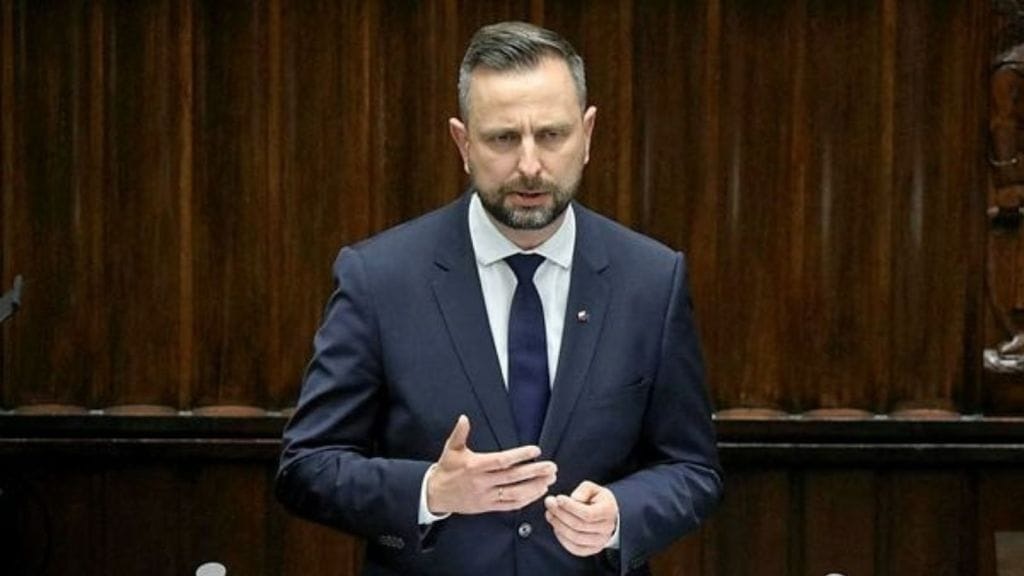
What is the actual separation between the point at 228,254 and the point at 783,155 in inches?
52.6

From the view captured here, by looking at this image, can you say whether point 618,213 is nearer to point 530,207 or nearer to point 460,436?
point 530,207

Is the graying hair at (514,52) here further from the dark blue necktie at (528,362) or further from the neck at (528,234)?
the dark blue necktie at (528,362)

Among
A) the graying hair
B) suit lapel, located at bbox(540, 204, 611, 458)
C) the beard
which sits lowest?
suit lapel, located at bbox(540, 204, 611, 458)

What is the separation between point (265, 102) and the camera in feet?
14.5

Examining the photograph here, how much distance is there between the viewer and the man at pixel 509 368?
9.21ft

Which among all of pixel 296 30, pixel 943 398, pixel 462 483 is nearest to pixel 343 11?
pixel 296 30

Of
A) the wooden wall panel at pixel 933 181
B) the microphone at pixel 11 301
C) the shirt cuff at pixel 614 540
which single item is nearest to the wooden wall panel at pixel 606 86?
the wooden wall panel at pixel 933 181

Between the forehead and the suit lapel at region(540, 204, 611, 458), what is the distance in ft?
0.78

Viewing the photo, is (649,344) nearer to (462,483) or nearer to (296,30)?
(462,483)

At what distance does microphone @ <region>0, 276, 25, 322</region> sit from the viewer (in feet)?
13.5

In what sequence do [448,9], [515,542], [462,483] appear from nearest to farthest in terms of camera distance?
[462,483] < [515,542] < [448,9]

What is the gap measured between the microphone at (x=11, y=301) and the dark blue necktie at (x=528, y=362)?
1.63 m

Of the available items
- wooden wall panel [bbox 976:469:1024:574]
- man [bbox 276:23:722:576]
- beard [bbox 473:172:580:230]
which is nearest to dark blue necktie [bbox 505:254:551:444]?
man [bbox 276:23:722:576]

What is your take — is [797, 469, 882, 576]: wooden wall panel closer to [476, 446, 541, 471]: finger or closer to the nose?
the nose
